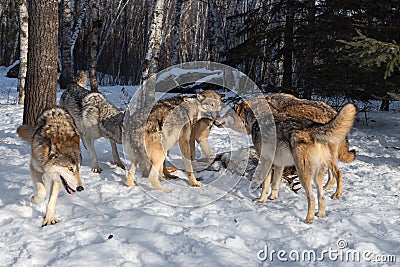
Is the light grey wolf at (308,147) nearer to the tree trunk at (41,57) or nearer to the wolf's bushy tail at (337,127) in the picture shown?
the wolf's bushy tail at (337,127)

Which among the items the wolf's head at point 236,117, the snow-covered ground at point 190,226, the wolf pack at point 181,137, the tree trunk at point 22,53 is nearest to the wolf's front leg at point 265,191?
the wolf pack at point 181,137

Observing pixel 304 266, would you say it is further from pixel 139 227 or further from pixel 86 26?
pixel 86 26

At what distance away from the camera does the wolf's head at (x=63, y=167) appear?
176 inches

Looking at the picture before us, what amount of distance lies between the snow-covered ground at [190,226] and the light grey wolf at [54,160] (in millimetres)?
296

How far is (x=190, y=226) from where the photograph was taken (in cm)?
450

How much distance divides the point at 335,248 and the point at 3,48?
39851mm

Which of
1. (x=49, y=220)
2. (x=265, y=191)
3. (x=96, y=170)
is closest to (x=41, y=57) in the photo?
(x=96, y=170)

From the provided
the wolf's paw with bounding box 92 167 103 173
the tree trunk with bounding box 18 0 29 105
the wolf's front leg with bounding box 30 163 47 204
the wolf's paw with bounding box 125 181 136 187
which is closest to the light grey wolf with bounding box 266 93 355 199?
the wolf's paw with bounding box 125 181 136 187

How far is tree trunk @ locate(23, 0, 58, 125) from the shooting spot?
7.74 metres

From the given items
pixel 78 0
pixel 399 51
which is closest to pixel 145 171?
pixel 399 51

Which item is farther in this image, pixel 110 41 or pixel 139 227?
pixel 110 41

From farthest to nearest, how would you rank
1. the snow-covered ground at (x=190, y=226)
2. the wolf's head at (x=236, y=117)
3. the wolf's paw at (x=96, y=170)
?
1. the wolf's head at (x=236, y=117)
2. the wolf's paw at (x=96, y=170)
3. the snow-covered ground at (x=190, y=226)

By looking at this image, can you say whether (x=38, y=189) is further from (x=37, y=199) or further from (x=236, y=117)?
(x=236, y=117)

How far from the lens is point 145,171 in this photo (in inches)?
244
